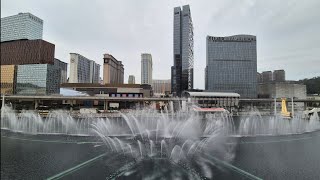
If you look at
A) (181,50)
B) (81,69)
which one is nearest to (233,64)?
(181,50)

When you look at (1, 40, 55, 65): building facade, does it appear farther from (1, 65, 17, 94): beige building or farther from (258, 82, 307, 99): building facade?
(258, 82, 307, 99): building facade

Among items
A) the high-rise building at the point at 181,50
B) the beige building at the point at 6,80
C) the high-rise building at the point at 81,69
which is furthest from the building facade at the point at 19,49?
the high-rise building at the point at 181,50

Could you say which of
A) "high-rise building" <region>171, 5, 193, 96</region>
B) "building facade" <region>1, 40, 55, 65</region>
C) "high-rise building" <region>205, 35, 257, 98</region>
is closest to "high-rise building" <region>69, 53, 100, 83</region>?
"high-rise building" <region>171, 5, 193, 96</region>

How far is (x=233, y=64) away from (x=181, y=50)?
5056cm

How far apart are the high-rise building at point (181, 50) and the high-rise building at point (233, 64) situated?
36.1 meters

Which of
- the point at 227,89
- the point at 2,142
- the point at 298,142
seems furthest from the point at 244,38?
the point at 2,142

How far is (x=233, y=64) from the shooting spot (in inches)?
6142

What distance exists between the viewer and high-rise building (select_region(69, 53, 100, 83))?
170 metres

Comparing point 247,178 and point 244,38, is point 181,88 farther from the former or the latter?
point 247,178

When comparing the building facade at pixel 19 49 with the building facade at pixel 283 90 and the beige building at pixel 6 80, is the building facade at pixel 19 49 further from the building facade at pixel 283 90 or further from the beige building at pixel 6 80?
the building facade at pixel 283 90

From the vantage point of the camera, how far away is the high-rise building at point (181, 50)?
193 meters

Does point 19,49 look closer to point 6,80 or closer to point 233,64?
point 6,80

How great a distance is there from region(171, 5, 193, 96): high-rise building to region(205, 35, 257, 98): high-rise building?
36.1 meters

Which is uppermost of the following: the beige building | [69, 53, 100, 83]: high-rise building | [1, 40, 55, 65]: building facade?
[69, 53, 100, 83]: high-rise building
